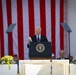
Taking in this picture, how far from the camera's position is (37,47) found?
4922mm

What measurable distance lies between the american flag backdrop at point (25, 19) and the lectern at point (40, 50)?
2164 millimetres

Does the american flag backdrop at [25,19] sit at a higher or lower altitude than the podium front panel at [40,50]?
higher

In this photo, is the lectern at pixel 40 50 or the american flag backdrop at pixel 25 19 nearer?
the lectern at pixel 40 50

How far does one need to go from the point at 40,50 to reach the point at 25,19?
7.58ft

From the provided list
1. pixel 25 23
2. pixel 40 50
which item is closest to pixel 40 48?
pixel 40 50

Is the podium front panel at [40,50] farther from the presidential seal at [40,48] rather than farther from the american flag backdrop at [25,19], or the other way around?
the american flag backdrop at [25,19]

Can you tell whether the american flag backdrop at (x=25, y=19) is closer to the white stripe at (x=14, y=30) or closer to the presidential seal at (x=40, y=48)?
the white stripe at (x=14, y=30)

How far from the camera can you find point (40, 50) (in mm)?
4938

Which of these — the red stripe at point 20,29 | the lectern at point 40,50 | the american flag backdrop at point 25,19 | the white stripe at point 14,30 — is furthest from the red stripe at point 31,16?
the lectern at point 40,50

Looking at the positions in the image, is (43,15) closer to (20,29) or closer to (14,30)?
(20,29)

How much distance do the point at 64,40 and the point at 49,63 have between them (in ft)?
9.92

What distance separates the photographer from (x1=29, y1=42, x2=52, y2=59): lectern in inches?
194

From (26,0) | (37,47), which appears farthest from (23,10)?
(37,47)

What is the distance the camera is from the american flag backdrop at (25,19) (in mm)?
7090
